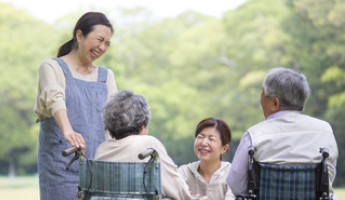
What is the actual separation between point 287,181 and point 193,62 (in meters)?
19.9

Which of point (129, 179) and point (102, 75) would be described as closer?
point (129, 179)

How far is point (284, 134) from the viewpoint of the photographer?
202 centimetres

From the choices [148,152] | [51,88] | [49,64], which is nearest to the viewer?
[148,152]

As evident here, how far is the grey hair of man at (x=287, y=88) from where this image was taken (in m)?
2.06

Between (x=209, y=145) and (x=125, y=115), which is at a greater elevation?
(x=125, y=115)

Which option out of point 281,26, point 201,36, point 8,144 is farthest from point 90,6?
point 281,26

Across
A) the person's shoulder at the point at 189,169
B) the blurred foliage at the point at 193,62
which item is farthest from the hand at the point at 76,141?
the blurred foliage at the point at 193,62

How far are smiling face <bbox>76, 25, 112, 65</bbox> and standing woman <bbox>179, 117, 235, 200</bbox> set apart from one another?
74cm

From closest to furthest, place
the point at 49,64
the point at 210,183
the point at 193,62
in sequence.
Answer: the point at 49,64, the point at 210,183, the point at 193,62

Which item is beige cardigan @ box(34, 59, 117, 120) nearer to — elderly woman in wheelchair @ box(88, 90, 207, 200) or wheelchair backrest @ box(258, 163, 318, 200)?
elderly woman in wheelchair @ box(88, 90, 207, 200)

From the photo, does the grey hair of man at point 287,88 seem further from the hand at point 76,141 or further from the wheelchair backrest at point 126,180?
the hand at point 76,141

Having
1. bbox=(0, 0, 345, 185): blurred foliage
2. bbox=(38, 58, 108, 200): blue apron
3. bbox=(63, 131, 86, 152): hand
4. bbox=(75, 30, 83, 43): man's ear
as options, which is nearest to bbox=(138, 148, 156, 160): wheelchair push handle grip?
bbox=(63, 131, 86, 152): hand

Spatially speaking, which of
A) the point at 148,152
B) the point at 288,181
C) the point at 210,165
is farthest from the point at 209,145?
the point at 148,152

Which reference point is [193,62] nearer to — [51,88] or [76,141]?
[51,88]
